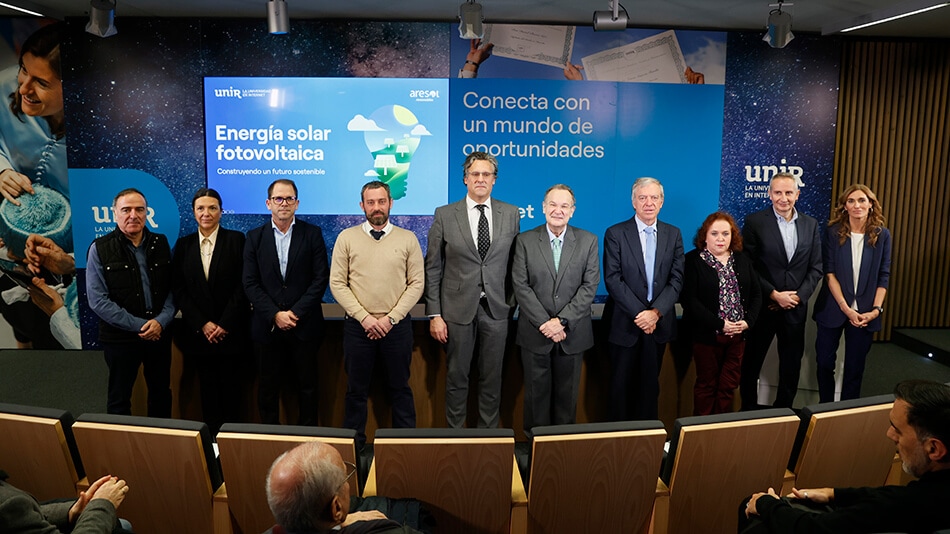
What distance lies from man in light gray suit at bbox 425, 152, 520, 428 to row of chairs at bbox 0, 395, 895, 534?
1.33 m

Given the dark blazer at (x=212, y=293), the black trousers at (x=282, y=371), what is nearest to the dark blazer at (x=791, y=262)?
the black trousers at (x=282, y=371)

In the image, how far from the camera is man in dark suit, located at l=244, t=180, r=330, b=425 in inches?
148

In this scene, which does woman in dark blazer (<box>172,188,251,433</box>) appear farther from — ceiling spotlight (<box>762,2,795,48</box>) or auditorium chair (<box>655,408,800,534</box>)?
ceiling spotlight (<box>762,2,795,48</box>)

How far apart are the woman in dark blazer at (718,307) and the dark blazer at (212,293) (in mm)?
2685

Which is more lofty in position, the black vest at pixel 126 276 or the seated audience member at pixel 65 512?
the black vest at pixel 126 276

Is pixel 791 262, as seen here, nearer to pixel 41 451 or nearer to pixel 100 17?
pixel 41 451

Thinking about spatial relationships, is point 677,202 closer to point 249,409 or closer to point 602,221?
point 602,221

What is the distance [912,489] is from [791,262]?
2559 millimetres

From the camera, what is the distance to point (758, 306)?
3.96 meters

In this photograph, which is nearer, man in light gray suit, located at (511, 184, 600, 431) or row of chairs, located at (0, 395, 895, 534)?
row of chairs, located at (0, 395, 895, 534)

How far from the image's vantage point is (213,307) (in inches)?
150

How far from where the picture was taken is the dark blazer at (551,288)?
3688 mm

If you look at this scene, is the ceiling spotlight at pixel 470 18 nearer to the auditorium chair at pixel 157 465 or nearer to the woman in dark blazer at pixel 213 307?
the woman in dark blazer at pixel 213 307

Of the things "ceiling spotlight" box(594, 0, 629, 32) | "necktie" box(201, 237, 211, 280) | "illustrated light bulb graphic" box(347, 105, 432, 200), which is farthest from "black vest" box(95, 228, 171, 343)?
"ceiling spotlight" box(594, 0, 629, 32)
